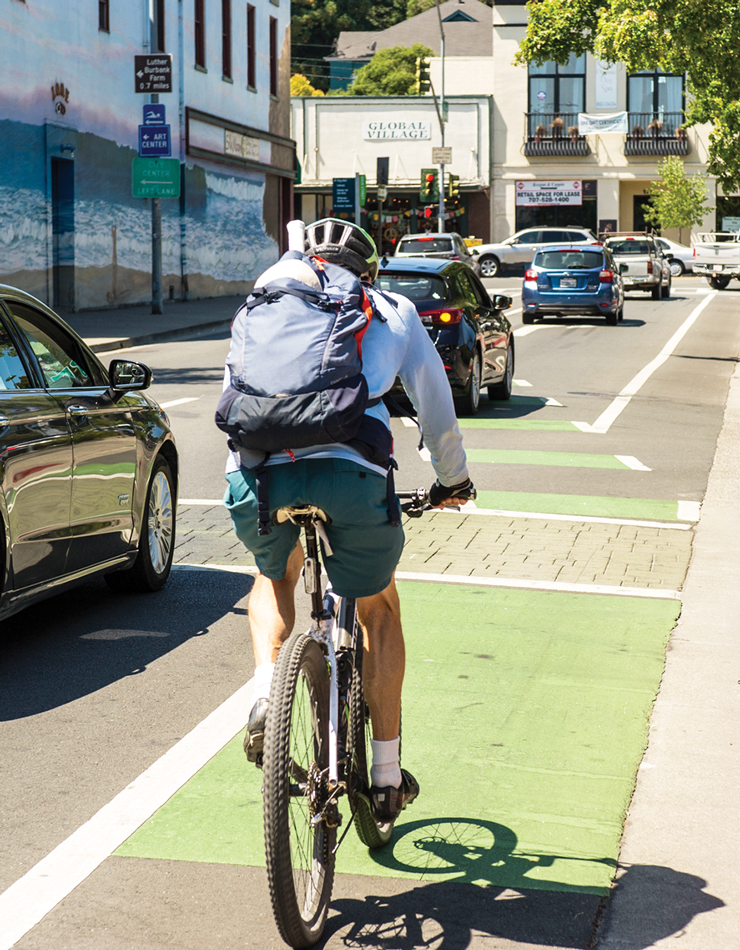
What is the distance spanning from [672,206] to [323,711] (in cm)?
6345

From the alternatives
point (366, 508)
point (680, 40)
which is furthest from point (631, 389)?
point (366, 508)

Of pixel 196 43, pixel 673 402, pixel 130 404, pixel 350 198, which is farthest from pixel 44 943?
pixel 350 198

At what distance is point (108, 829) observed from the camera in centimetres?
415

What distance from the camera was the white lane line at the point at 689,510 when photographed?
31.2 ft

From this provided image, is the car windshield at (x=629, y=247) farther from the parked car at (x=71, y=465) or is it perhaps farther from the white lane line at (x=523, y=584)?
the parked car at (x=71, y=465)

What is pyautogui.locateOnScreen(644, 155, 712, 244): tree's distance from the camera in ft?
209

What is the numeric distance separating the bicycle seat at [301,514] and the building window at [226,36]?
41.1 meters

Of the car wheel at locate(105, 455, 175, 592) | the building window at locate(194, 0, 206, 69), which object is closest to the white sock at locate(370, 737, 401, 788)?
the car wheel at locate(105, 455, 175, 592)

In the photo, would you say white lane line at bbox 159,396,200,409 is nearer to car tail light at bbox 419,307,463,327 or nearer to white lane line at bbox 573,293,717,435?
car tail light at bbox 419,307,463,327

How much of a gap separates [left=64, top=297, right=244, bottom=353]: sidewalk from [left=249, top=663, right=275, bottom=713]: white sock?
20088mm

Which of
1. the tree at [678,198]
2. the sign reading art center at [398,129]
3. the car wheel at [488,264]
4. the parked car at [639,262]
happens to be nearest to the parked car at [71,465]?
the parked car at [639,262]

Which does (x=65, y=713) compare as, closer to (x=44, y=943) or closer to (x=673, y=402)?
(x=44, y=943)

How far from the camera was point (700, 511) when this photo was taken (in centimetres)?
974

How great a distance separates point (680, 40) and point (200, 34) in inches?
917
